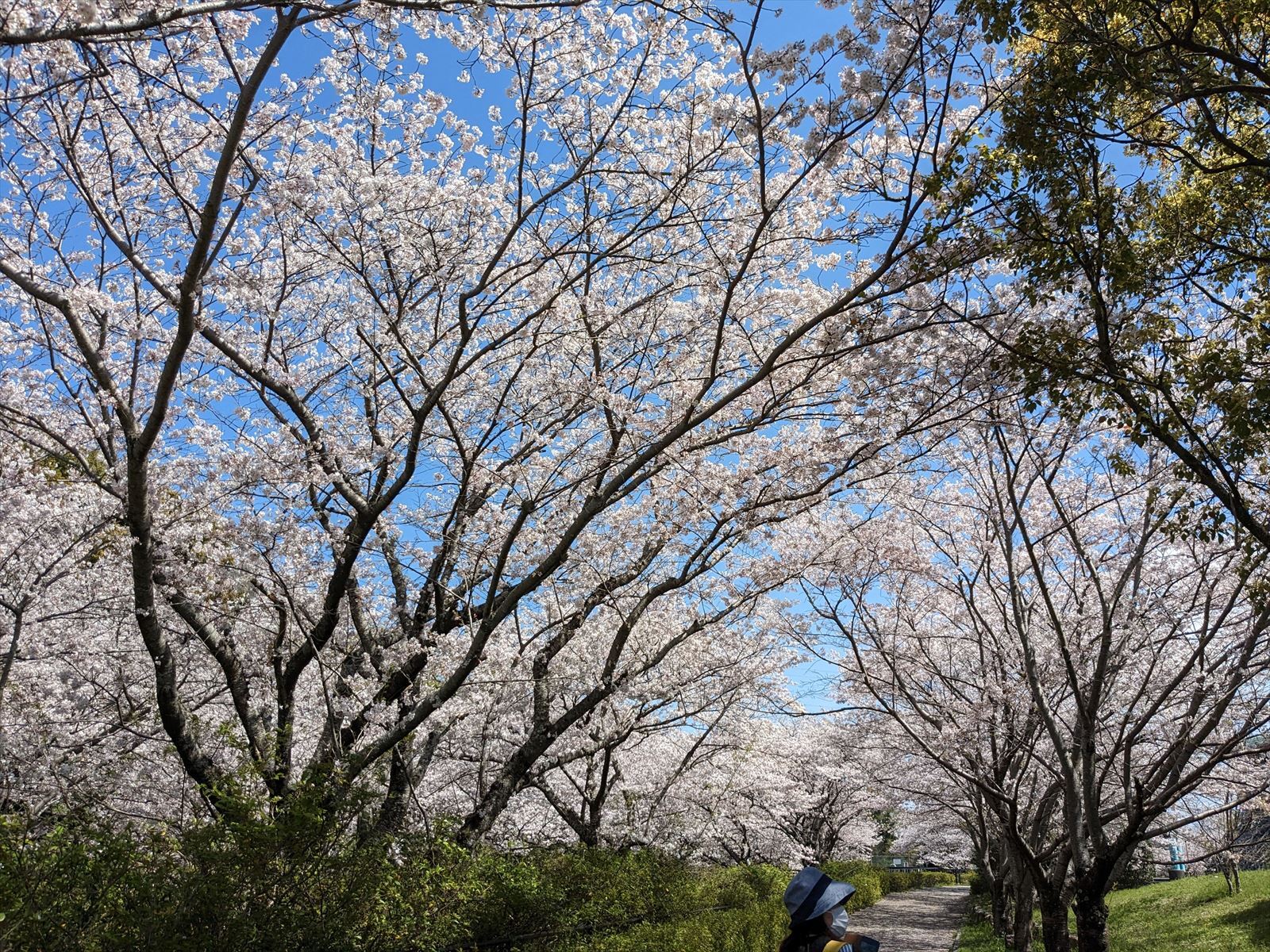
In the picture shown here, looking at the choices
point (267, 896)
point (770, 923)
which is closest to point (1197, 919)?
point (770, 923)

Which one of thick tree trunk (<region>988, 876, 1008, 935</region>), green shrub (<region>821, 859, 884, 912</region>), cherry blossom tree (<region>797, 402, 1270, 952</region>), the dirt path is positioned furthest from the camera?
green shrub (<region>821, 859, 884, 912</region>)

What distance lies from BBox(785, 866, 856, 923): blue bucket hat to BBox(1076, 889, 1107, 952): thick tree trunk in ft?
14.9

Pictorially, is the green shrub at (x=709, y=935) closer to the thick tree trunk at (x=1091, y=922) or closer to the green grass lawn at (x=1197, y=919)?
the thick tree trunk at (x=1091, y=922)

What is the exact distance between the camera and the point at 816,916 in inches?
120

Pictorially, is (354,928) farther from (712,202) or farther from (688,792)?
(688,792)

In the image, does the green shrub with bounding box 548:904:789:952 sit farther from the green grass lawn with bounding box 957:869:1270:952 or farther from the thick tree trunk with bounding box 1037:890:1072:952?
the green grass lawn with bounding box 957:869:1270:952

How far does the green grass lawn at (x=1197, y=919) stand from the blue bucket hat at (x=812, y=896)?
38.1ft

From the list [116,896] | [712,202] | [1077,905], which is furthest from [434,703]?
[1077,905]

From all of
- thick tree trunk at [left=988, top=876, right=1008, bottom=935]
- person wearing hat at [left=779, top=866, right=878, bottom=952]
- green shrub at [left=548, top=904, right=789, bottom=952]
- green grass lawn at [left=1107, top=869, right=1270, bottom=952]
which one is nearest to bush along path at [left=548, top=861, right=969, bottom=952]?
green shrub at [left=548, top=904, right=789, bottom=952]

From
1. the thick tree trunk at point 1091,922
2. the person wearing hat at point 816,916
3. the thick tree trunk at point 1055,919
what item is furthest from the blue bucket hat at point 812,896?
the thick tree trunk at point 1055,919

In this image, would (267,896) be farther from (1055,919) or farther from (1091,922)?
(1055,919)

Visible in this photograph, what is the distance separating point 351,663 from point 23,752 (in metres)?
4.32

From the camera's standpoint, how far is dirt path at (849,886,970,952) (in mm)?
15531

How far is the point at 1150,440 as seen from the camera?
6.04 meters
